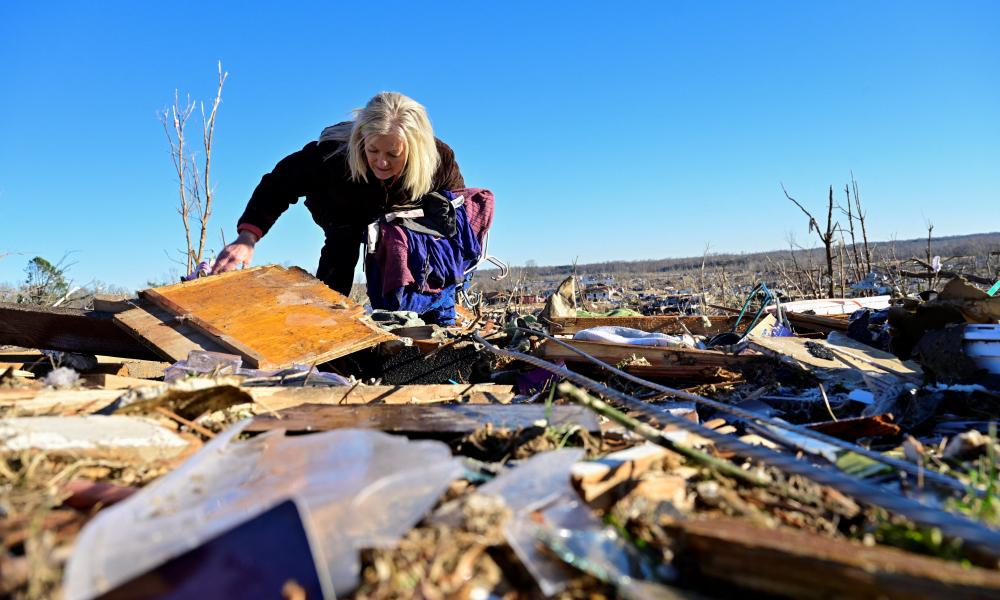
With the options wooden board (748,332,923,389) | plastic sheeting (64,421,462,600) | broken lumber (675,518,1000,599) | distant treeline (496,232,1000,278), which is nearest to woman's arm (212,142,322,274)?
plastic sheeting (64,421,462,600)

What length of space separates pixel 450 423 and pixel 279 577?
0.87 meters

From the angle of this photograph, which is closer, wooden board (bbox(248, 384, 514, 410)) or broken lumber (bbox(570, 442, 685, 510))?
broken lumber (bbox(570, 442, 685, 510))

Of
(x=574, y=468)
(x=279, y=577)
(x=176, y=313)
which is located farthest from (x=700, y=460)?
(x=176, y=313)

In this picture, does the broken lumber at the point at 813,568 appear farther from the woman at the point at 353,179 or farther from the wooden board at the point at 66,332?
the woman at the point at 353,179

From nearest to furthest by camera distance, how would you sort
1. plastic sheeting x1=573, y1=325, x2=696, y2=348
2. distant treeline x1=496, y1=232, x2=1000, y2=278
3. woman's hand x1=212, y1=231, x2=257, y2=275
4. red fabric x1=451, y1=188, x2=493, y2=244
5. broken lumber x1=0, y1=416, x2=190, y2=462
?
broken lumber x1=0, y1=416, x2=190, y2=462 < plastic sheeting x1=573, y1=325, x2=696, y2=348 < woman's hand x1=212, y1=231, x2=257, y2=275 < red fabric x1=451, y1=188, x2=493, y2=244 < distant treeline x1=496, y1=232, x2=1000, y2=278

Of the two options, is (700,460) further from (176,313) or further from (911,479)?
(176,313)

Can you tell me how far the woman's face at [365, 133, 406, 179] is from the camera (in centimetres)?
400

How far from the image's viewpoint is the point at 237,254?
4.11 metres

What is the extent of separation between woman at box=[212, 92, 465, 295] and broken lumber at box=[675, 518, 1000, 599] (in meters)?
3.43

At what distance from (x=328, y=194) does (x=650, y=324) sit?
2.43 metres

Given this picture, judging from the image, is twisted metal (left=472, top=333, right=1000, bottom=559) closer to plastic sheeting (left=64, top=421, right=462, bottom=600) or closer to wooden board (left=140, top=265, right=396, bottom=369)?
plastic sheeting (left=64, top=421, right=462, bottom=600)

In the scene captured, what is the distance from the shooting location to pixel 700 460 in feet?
4.52

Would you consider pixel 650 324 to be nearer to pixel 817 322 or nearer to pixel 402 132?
pixel 817 322

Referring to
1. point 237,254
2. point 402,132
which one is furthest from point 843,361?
point 237,254
